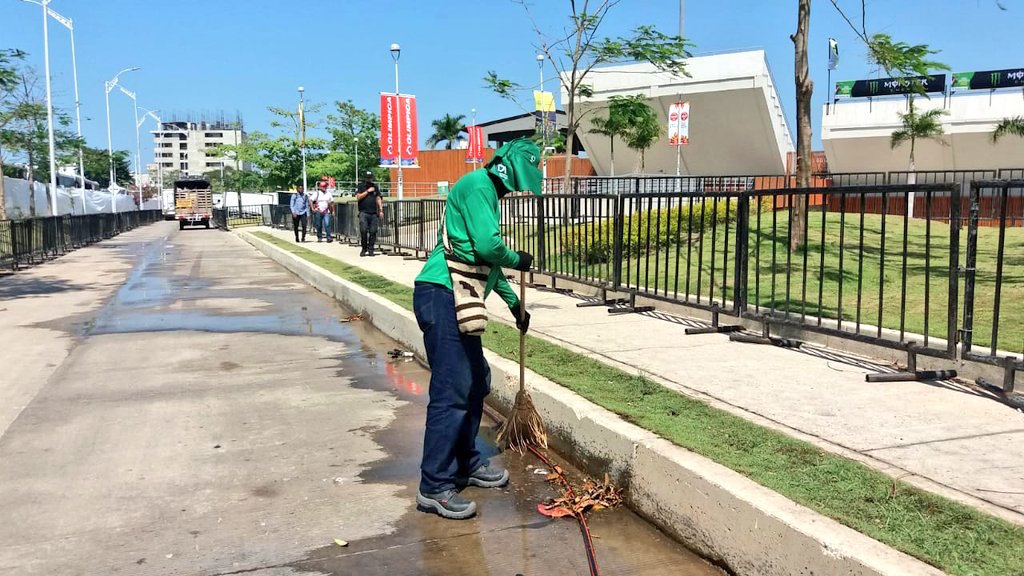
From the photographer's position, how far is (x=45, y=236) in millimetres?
21141

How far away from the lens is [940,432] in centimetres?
427

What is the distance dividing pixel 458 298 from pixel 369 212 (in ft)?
49.5

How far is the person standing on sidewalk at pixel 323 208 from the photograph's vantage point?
25.0 metres

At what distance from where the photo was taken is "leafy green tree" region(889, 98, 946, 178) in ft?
119

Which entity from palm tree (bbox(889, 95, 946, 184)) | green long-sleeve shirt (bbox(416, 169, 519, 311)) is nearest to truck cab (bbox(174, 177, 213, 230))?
palm tree (bbox(889, 95, 946, 184))

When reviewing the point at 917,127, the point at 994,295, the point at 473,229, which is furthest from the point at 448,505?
the point at 917,127

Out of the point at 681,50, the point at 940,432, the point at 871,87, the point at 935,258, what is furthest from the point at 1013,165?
the point at 940,432

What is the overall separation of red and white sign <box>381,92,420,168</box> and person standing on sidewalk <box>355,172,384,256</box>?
1413 centimetres

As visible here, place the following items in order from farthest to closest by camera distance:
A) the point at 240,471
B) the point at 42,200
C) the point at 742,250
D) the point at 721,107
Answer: the point at 721,107 < the point at 42,200 < the point at 742,250 < the point at 240,471

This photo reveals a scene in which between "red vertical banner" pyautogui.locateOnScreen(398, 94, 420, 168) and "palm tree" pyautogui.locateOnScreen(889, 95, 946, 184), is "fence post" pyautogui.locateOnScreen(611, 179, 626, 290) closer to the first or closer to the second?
"red vertical banner" pyautogui.locateOnScreen(398, 94, 420, 168)

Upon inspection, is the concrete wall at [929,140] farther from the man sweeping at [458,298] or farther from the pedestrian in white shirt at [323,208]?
the man sweeping at [458,298]

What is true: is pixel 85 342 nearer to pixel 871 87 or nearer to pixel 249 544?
pixel 249 544

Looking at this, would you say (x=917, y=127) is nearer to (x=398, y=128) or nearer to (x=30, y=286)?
(x=398, y=128)

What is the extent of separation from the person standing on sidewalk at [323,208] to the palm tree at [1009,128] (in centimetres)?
2870
